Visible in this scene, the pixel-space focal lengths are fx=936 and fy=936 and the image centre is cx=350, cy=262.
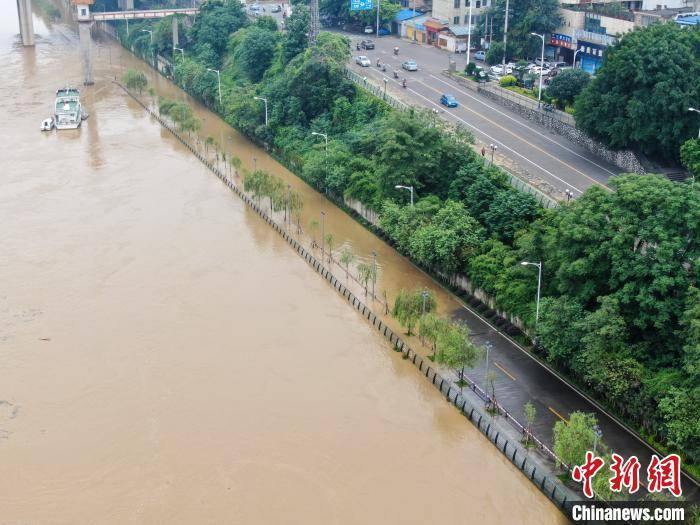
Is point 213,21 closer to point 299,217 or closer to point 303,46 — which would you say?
point 303,46

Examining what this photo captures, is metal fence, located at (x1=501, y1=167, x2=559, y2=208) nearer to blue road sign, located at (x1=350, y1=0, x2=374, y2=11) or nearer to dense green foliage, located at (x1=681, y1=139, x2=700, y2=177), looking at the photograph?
dense green foliage, located at (x1=681, y1=139, x2=700, y2=177)

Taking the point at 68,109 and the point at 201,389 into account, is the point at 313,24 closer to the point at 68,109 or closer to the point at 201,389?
the point at 68,109

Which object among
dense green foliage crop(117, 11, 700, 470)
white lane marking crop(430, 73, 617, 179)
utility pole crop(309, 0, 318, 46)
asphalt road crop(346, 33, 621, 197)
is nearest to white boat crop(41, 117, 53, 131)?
dense green foliage crop(117, 11, 700, 470)

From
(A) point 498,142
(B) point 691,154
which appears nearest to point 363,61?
(A) point 498,142

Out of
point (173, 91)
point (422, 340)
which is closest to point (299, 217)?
point (422, 340)

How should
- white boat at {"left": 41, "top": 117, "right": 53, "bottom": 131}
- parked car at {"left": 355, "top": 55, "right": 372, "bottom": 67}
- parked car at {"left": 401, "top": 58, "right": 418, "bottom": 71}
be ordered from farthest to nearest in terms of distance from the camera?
parked car at {"left": 355, "top": 55, "right": 372, "bottom": 67} → parked car at {"left": 401, "top": 58, "right": 418, "bottom": 71} → white boat at {"left": 41, "top": 117, "right": 53, "bottom": 131}

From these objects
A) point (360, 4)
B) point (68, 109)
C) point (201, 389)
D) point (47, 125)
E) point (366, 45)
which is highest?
point (360, 4)

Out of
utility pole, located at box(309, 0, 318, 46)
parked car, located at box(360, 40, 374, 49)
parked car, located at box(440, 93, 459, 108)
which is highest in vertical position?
utility pole, located at box(309, 0, 318, 46)
